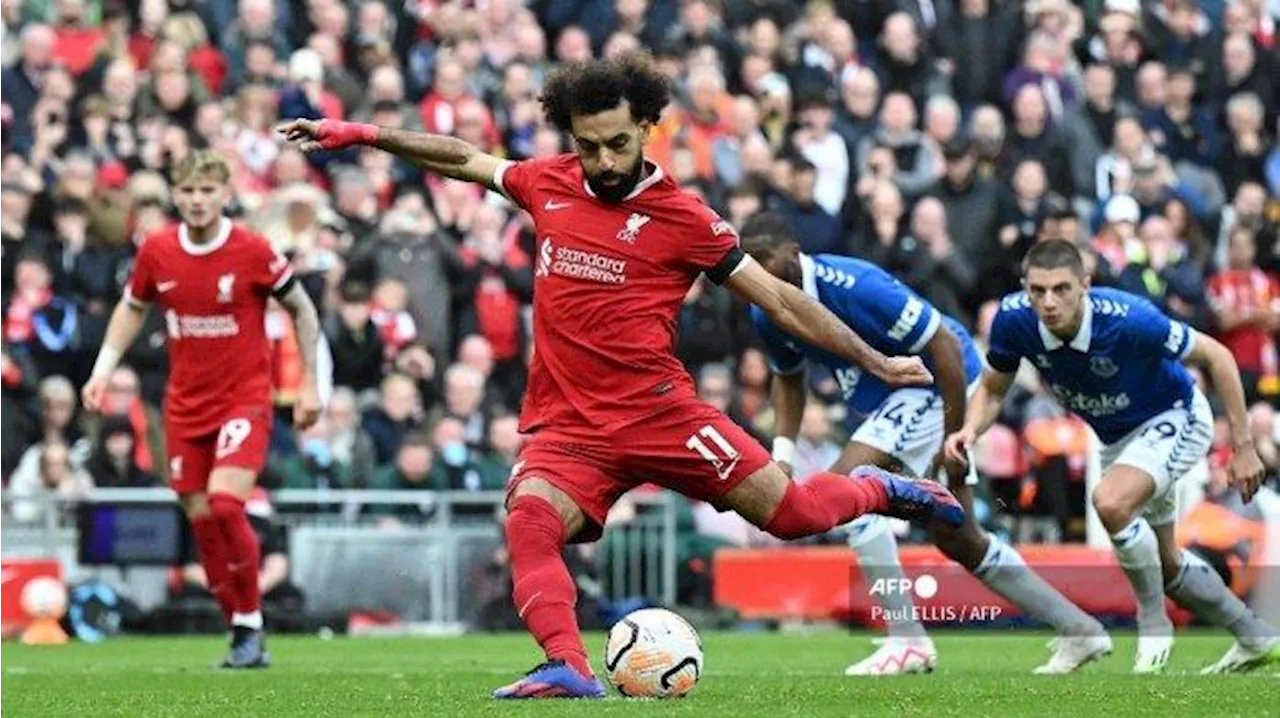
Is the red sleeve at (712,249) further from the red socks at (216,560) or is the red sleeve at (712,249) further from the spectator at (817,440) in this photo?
the spectator at (817,440)

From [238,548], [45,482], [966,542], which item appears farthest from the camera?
[45,482]

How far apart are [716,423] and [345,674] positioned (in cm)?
323

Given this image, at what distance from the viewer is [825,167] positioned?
24172mm

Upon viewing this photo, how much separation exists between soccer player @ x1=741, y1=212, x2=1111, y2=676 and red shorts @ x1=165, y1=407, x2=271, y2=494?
9.34 ft

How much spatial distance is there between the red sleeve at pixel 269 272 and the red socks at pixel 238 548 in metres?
1.14

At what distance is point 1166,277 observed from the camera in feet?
76.3

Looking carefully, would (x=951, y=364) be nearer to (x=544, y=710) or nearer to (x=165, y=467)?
(x=544, y=710)

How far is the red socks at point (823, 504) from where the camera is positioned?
487 inches

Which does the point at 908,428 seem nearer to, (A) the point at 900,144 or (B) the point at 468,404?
(B) the point at 468,404

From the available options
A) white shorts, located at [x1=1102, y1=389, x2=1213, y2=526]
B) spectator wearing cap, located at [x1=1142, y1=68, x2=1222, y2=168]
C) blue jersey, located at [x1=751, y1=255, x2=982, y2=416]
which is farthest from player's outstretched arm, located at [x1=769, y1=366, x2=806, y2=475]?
spectator wearing cap, located at [x1=1142, y1=68, x2=1222, y2=168]

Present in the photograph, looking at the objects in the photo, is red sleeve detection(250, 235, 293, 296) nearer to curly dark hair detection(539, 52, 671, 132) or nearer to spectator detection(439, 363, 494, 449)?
curly dark hair detection(539, 52, 671, 132)

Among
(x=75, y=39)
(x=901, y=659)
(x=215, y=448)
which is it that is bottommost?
(x=901, y=659)

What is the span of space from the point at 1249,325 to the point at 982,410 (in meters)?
9.42

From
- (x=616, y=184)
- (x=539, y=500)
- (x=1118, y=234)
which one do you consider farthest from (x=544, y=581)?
(x=1118, y=234)
